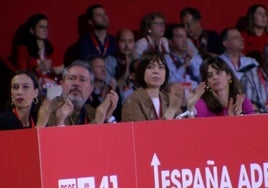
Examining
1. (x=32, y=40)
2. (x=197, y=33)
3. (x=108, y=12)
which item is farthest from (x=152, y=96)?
(x=108, y=12)

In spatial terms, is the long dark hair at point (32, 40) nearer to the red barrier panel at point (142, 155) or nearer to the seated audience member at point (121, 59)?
the seated audience member at point (121, 59)

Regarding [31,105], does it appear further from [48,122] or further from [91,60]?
[91,60]

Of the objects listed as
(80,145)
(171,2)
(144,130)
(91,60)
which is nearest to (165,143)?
(144,130)

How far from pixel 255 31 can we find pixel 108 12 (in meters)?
1.75

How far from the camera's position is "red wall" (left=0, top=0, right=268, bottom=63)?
1005 centimetres

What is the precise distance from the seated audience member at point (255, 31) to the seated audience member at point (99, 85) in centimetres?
228

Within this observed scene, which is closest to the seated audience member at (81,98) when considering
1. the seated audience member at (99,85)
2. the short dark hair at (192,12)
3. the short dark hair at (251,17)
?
the seated audience member at (99,85)

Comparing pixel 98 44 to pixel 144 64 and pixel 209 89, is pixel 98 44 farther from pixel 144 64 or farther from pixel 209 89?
pixel 209 89

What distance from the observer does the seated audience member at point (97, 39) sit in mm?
9680

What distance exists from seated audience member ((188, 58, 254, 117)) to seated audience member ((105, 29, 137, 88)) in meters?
1.59

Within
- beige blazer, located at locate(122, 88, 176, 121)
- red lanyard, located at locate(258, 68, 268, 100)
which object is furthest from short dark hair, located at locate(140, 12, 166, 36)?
beige blazer, located at locate(122, 88, 176, 121)

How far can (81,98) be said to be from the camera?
7.17 m

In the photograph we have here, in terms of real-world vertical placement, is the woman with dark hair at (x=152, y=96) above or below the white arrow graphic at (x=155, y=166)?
above

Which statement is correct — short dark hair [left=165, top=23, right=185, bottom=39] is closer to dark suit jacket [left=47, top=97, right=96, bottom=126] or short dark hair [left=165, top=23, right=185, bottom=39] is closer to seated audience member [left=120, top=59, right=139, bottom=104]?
seated audience member [left=120, top=59, right=139, bottom=104]
